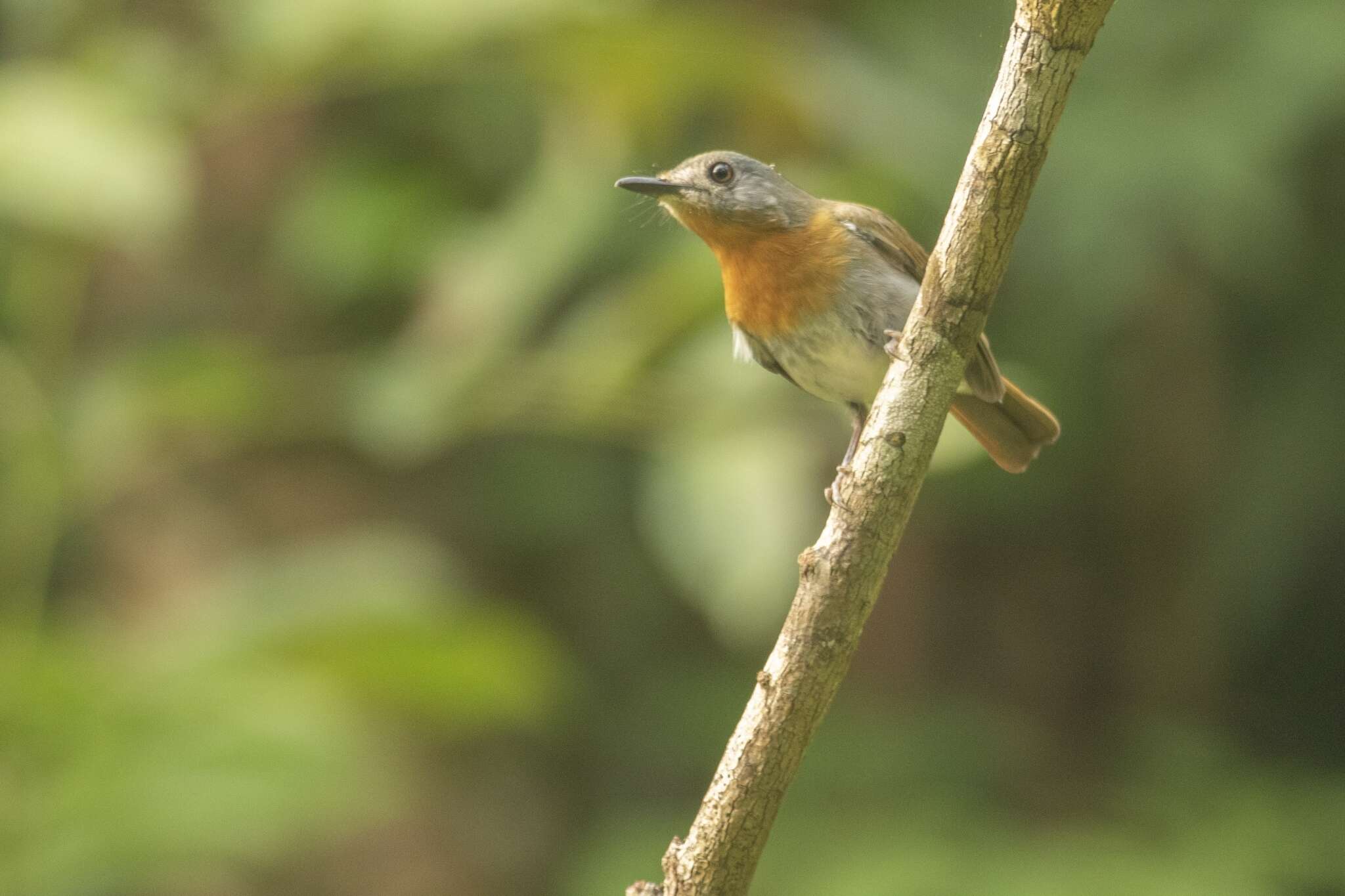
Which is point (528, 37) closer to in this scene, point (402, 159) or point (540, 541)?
point (402, 159)

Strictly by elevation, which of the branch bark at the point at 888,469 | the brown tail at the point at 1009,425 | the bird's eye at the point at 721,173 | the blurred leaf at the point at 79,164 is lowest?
the branch bark at the point at 888,469

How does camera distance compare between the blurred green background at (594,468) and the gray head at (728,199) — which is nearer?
the gray head at (728,199)

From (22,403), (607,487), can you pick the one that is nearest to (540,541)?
(607,487)

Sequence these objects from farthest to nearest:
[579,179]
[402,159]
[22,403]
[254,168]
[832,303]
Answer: [254,168] → [402,159] → [579,179] → [22,403] → [832,303]

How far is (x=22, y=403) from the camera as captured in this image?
3811 mm

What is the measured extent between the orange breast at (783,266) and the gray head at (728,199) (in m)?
0.01

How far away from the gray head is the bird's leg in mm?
374

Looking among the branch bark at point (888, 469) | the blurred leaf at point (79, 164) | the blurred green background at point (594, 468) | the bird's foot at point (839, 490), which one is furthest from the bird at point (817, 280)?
the blurred leaf at point (79, 164)

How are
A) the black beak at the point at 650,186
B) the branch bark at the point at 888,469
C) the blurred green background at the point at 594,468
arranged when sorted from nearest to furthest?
the branch bark at the point at 888,469, the black beak at the point at 650,186, the blurred green background at the point at 594,468

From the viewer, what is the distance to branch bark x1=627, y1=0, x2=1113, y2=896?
4.66 ft

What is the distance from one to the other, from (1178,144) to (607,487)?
238cm

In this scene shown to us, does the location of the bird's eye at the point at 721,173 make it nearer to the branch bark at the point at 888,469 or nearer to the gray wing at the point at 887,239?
the gray wing at the point at 887,239

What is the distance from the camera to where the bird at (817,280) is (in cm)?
267

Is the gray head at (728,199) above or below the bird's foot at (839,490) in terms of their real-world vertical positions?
above
